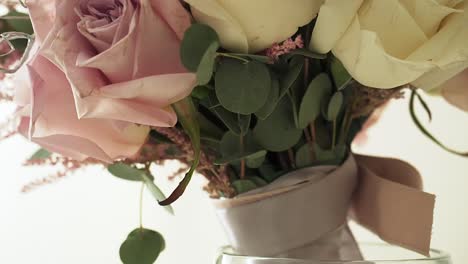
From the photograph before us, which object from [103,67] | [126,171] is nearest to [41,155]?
[126,171]

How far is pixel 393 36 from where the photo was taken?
49cm

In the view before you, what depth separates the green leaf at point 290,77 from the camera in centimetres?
51

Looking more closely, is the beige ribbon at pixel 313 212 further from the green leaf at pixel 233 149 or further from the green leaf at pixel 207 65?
the green leaf at pixel 207 65

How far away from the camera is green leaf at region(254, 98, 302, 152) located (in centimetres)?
56

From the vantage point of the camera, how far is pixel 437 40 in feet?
1.63

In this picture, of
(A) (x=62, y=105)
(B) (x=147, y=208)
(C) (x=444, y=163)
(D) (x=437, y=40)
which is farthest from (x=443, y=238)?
(A) (x=62, y=105)

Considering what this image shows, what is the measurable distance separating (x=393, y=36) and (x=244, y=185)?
18cm

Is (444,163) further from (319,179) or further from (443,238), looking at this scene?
(319,179)

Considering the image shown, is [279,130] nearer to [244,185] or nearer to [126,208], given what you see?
[244,185]

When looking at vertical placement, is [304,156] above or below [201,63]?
below

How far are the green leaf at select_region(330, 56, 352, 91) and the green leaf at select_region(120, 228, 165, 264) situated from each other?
0.64ft

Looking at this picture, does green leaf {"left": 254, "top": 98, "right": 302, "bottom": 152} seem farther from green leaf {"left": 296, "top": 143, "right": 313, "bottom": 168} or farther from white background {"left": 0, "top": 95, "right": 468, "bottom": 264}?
white background {"left": 0, "top": 95, "right": 468, "bottom": 264}

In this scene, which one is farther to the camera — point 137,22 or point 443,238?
point 443,238

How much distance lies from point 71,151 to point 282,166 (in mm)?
183
